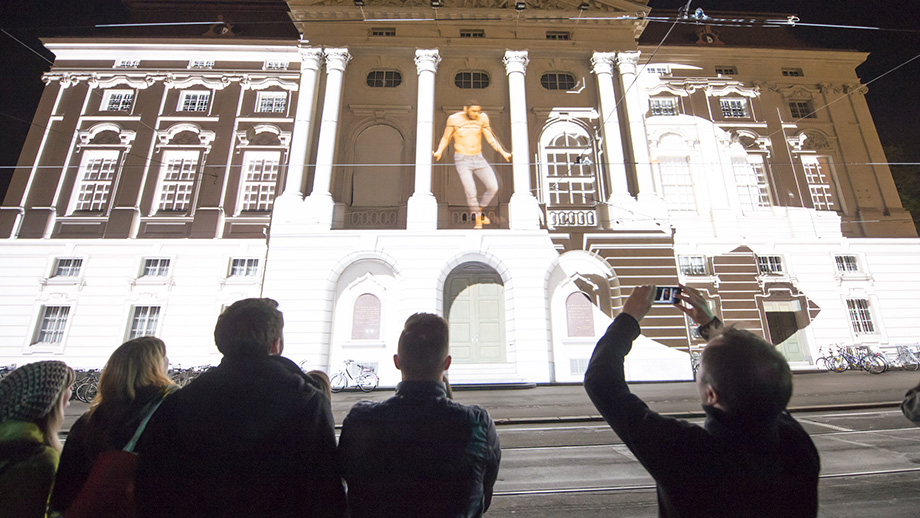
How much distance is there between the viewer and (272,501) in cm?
146

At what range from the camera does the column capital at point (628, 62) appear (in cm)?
1366

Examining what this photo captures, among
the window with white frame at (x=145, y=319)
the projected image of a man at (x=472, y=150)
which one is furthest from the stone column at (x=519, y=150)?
the window with white frame at (x=145, y=319)

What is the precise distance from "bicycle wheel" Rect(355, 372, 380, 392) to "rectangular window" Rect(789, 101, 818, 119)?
16.0 m

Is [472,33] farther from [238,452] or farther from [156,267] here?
[238,452]

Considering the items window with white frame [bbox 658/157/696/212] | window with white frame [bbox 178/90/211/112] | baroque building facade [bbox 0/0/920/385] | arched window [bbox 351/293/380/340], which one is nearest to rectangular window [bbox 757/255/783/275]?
baroque building facade [bbox 0/0/920/385]

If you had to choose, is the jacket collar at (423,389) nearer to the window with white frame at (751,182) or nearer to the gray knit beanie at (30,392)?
the gray knit beanie at (30,392)

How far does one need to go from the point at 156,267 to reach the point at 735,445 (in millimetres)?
13914

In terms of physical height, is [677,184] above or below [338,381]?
above

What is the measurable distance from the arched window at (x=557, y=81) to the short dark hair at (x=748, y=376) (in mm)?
14565

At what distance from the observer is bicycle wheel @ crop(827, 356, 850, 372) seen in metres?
11.3

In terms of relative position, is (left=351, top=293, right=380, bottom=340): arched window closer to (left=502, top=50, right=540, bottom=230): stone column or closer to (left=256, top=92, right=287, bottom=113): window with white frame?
(left=502, top=50, right=540, bottom=230): stone column

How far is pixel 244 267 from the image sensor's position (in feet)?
37.8

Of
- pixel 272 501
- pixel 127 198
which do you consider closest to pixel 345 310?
pixel 127 198

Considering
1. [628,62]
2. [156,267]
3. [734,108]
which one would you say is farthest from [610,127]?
[156,267]
